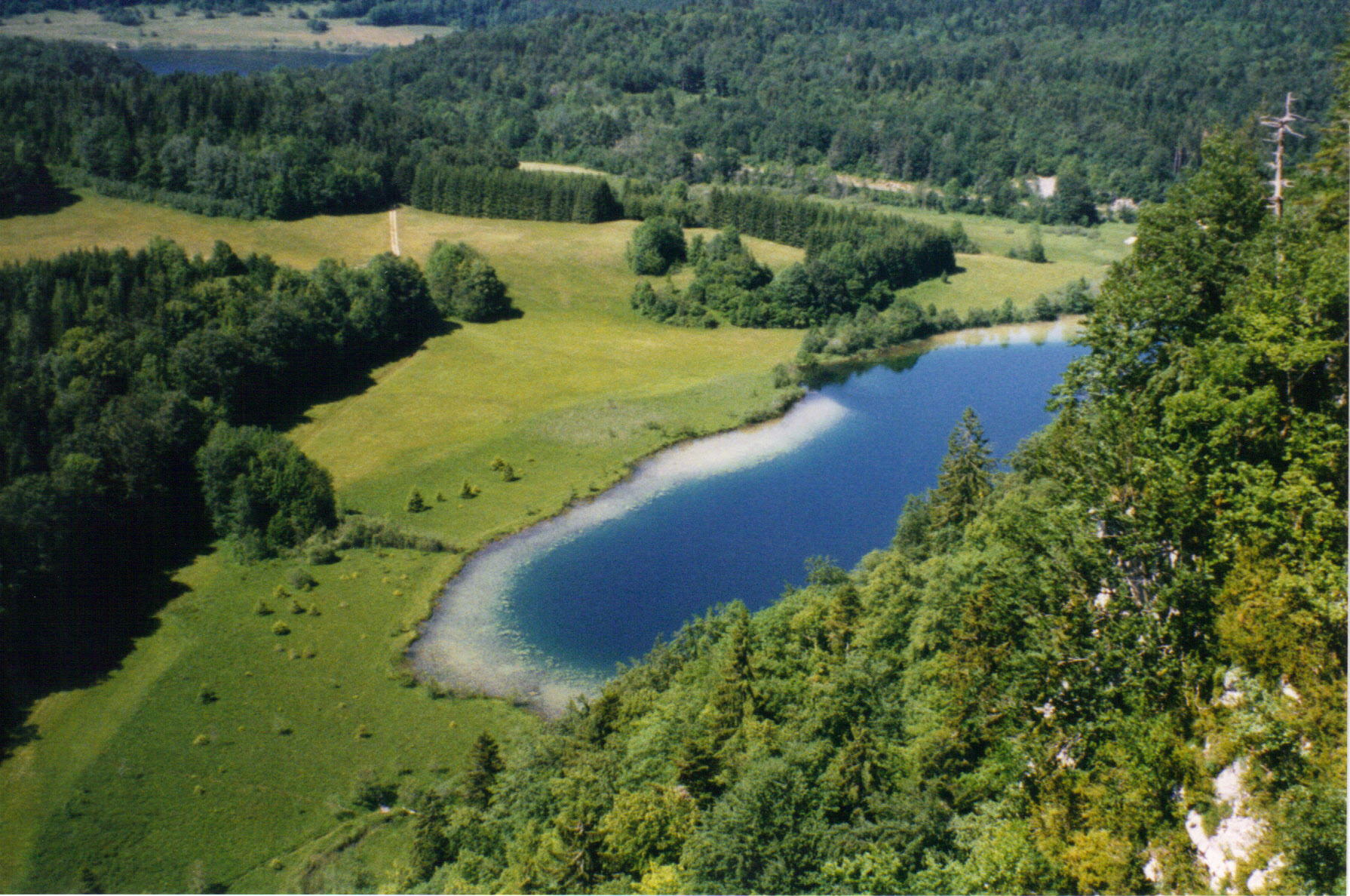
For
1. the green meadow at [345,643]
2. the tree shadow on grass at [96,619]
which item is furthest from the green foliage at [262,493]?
→ the tree shadow on grass at [96,619]

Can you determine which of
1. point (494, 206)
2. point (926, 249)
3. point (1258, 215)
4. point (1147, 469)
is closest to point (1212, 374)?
point (1147, 469)

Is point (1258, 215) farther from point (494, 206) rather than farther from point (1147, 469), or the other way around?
point (494, 206)

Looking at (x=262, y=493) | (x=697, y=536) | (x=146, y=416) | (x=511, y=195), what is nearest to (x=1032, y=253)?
(x=511, y=195)

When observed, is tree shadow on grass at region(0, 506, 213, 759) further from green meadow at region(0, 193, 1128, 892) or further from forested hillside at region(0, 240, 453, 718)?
green meadow at region(0, 193, 1128, 892)

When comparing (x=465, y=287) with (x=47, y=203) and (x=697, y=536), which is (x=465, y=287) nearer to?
(x=697, y=536)

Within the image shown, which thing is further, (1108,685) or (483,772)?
(483,772)

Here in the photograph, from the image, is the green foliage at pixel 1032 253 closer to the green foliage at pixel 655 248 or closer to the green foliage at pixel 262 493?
the green foliage at pixel 655 248

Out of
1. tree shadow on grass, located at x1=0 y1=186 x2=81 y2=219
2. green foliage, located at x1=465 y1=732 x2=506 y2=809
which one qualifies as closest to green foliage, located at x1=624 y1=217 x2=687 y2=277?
tree shadow on grass, located at x1=0 y1=186 x2=81 y2=219
